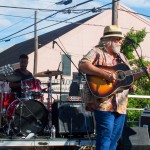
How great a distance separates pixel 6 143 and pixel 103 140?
189cm

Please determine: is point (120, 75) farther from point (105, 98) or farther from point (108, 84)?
point (105, 98)

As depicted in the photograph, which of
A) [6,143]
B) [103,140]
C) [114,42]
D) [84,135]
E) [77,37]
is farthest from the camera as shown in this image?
[77,37]

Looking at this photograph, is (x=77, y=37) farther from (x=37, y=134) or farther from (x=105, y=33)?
(x=105, y=33)

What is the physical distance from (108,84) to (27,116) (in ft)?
7.85

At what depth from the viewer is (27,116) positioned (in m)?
6.62

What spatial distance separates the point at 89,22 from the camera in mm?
26047

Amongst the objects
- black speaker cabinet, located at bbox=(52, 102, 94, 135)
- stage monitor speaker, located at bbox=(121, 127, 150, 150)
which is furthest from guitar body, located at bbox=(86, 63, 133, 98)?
black speaker cabinet, located at bbox=(52, 102, 94, 135)

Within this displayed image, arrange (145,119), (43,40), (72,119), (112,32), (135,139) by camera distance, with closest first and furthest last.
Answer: (112,32) → (135,139) → (72,119) → (145,119) → (43,40)

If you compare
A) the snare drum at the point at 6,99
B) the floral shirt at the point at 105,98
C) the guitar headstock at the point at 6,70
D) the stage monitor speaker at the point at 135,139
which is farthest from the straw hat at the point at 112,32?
the snare drum at the point at 6,99

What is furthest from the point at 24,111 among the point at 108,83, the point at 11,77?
the point at 108,83

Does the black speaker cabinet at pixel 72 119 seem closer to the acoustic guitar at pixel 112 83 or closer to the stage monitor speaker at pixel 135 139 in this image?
the stage monitor speaker at pixel 135 139

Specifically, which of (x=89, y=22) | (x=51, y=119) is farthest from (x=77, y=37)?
(x=51, y=119)

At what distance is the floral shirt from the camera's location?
14.7 feet

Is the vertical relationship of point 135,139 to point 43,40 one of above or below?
below
